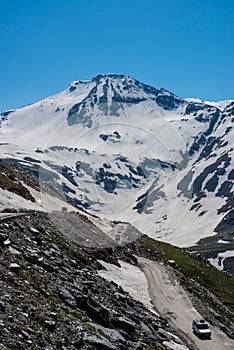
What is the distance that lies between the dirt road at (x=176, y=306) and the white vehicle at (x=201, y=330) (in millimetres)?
460

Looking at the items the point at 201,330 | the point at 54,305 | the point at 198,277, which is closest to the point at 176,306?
the point at 201,330

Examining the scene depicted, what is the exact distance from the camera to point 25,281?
27.4m

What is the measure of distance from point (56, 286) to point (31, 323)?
23.7 feet

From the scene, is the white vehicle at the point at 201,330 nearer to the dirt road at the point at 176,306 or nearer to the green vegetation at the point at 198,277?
the dirt road at the point at 176,306

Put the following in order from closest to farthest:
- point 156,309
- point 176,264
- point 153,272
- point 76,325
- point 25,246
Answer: point 76,325 → point 25,246 → point 156,309 → point 153,272 → point 176,264

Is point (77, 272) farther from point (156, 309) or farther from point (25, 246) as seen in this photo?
point (156, 309)

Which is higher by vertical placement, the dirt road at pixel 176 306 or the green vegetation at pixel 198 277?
the green vegetation at pixel 198 277

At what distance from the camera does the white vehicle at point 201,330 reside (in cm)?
4578

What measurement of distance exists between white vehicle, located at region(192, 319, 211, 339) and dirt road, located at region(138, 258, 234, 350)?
46 cm

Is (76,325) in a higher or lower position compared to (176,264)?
lower

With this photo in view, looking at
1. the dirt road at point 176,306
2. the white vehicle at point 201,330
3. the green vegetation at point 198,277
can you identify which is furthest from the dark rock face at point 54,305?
the green vegetation at point 198,277

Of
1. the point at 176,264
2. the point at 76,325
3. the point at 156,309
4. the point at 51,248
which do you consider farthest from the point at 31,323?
the point at 176,264

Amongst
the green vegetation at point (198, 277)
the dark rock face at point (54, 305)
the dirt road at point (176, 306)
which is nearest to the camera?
the dark rock face at point (54, 305)

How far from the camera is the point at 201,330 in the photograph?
151 feet
